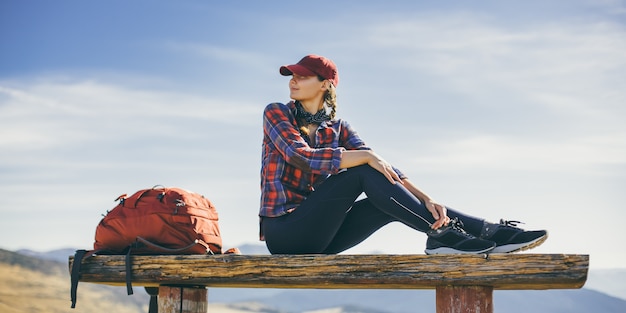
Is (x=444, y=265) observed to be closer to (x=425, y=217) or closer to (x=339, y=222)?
(x=425, y=217)

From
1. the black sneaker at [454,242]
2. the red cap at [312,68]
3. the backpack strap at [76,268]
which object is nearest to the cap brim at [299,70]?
the red cap at [312,68]

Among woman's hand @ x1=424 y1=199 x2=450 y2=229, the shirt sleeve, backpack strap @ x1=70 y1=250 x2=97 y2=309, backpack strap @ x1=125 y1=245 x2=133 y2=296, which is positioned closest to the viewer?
woman's hand @ x1=424 y1=199 x2=450 y2=229

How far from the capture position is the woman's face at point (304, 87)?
17.9ft

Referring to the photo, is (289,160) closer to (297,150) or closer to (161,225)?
(297,150)

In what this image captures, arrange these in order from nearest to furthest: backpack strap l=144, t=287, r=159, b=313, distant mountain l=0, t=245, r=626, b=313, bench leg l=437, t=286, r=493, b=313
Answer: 1. bench leg l=437, t=286, r=493, b=313
2. backpack strap l=144, t=287, r=159, b=313
3. distant mountain l=0, t=245, r=626, b=313

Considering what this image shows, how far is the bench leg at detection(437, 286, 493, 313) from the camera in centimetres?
479

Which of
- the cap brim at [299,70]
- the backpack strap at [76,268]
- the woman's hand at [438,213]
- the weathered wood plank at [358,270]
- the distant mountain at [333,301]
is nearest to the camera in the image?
the weathered wood plank at [358,270]

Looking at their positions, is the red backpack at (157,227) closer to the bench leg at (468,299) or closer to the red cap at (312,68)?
the red cap at (312,68)

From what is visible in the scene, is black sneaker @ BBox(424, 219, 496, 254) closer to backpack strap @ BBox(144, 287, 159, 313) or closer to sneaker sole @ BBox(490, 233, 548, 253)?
sneaker sole @ BBox(490, 233, 548, 253)

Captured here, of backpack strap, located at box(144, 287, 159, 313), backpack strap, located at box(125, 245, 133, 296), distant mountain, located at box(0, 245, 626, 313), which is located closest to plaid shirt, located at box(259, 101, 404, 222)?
backpack strap, located at box(125, 245, 133, 296)

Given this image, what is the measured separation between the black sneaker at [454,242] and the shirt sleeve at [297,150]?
808 millimetres

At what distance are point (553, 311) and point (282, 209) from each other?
389 feet

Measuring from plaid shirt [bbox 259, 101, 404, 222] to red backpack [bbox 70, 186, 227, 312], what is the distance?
0.58 meters

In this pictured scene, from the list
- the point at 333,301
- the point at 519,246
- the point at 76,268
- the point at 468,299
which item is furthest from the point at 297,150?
the point at 333,301
